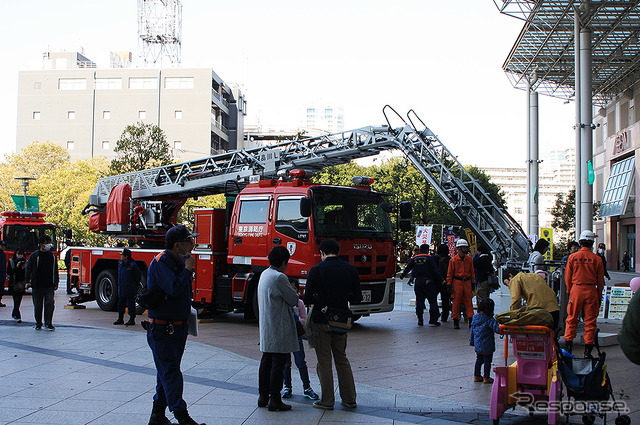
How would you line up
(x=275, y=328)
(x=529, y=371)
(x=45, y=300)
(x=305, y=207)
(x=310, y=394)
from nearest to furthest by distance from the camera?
(x=529, y=371)
(x=275, y=328)
(x=310, y=394)
(x=305, y=207)
(x=45, y=300)

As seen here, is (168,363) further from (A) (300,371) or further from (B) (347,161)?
(B) (347,161)

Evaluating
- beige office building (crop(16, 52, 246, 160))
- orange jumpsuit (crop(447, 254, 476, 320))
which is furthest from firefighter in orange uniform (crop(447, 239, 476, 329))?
beige office building (crop(16, 52, 246, 160))

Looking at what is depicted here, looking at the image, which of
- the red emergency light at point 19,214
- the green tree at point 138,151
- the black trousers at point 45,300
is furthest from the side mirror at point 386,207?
the green tree at point 138,151

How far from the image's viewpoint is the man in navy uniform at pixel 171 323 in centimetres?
538

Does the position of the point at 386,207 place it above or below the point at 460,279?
above

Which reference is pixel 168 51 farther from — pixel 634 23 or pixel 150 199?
pixel 150 199

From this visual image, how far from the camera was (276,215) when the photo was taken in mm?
12344

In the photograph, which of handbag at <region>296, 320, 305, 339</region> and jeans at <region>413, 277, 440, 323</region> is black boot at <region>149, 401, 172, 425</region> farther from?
jeans at <region>413, 277, 440, 323</region>

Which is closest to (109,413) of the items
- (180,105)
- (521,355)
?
(521,355)

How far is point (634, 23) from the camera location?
1188 inches

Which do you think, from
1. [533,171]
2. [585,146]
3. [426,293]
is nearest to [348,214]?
[426,293]

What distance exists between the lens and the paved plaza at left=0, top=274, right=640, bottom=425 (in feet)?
19.9

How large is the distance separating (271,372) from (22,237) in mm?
18572

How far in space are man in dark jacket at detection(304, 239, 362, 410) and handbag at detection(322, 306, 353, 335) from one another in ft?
0.10
